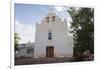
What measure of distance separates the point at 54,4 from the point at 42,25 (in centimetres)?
35

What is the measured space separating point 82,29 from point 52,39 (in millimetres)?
500

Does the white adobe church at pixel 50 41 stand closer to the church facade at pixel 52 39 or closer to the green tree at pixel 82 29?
the church facade at pixel 52 39

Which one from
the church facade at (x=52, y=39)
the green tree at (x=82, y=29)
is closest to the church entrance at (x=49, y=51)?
the church facade at (x=52, y=39)

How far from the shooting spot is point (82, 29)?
2.94 m

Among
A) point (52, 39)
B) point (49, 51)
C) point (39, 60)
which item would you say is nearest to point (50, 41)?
point (52, 39)

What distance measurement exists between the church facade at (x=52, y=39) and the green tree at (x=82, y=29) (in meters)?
0.11

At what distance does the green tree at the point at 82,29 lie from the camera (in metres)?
2.90

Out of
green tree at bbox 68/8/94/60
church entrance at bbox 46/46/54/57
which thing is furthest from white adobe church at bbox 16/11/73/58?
green tree at bbox 68/8/94/60

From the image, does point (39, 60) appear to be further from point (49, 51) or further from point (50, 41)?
point (50, 41)

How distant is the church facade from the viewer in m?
2.75

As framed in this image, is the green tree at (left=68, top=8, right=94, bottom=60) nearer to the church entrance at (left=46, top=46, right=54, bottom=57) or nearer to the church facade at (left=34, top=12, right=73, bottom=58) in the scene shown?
the church facade at (left=34, top=12, right=73, bottom=58)

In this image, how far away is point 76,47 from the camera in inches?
115

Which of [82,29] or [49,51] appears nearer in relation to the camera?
[49,51]
